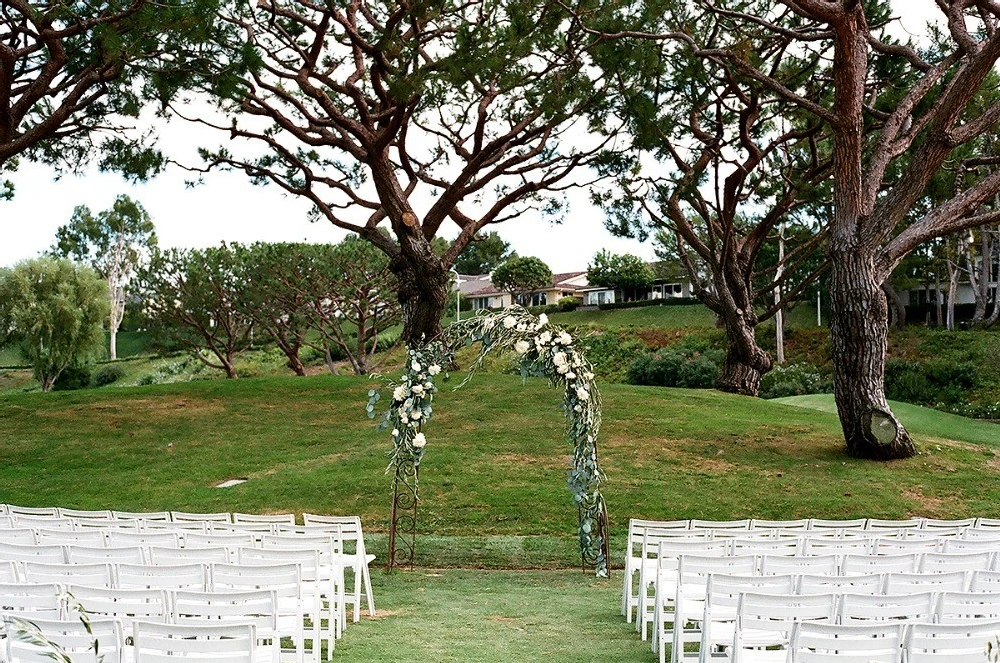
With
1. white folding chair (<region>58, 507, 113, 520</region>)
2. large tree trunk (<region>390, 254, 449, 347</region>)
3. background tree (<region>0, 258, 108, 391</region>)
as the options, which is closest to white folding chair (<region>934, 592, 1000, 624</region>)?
white folding chair (<region>58, 507, 113, 520</region>)

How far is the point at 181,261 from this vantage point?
124 ft

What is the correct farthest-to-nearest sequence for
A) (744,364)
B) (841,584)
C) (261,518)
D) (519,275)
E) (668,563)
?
(519,275) < (744,364) < (261,518) < (668,563) < (841,584)

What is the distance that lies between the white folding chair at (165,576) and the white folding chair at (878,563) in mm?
4196

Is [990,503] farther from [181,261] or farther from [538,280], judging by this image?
[538,280]

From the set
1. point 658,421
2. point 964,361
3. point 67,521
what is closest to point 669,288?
point 964,361

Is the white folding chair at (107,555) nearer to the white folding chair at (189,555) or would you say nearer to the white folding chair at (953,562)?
the white folding chair at (189,555)

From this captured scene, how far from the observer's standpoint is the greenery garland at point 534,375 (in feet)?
31.3

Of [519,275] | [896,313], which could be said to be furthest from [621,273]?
[896,313]

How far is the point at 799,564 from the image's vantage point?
255 inches

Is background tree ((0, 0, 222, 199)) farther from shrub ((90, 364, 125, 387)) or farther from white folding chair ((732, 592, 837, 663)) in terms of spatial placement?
shrub ((90, 364, 125, 387))

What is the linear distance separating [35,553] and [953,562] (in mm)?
6372

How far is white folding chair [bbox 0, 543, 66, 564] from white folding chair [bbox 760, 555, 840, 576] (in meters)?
4.66

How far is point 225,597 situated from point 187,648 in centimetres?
90

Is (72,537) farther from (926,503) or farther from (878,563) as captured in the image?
(926,503)
